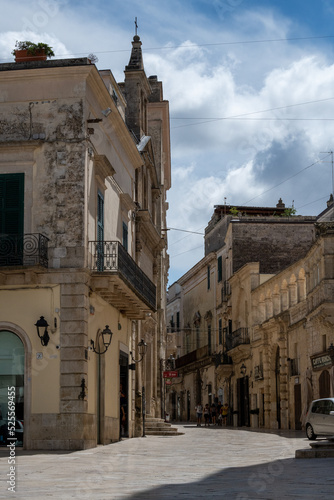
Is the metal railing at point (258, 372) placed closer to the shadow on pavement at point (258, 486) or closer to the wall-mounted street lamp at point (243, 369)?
the wall-mounted street lamp at point (243, 369)

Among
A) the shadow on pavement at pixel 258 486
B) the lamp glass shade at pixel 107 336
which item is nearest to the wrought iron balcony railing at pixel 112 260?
the lamp glass shade at pixel 107 336

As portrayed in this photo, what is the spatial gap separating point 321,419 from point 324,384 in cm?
940

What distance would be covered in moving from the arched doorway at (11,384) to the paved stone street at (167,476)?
1522 mm

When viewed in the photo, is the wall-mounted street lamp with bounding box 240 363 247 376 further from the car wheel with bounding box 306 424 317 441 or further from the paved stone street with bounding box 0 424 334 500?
the paved stone street with bounding box 0 424 334 500

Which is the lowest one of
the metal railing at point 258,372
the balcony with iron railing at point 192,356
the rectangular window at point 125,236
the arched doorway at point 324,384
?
the arched doorway at point 324,384

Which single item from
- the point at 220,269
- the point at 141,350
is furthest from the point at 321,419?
the point at 220,269

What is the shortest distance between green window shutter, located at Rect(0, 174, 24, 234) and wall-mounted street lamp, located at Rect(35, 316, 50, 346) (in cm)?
222

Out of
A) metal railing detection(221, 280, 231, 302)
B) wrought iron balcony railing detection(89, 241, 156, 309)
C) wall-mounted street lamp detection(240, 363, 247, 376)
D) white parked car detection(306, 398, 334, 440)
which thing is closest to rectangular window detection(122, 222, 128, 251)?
wrought iron balcony railing detection(89, 241, 156, 309)

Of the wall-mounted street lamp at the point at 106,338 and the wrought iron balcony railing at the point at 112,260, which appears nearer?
the wrought iron balcony railing at the point at 112,260

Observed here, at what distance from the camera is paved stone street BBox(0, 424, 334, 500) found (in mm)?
9078

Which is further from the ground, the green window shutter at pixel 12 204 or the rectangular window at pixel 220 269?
the rectangular window at pixel 220 269

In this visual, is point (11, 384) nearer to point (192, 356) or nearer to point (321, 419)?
point (321, 419)

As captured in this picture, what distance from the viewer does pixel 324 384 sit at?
106ft

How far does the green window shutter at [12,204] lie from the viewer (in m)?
19.4
